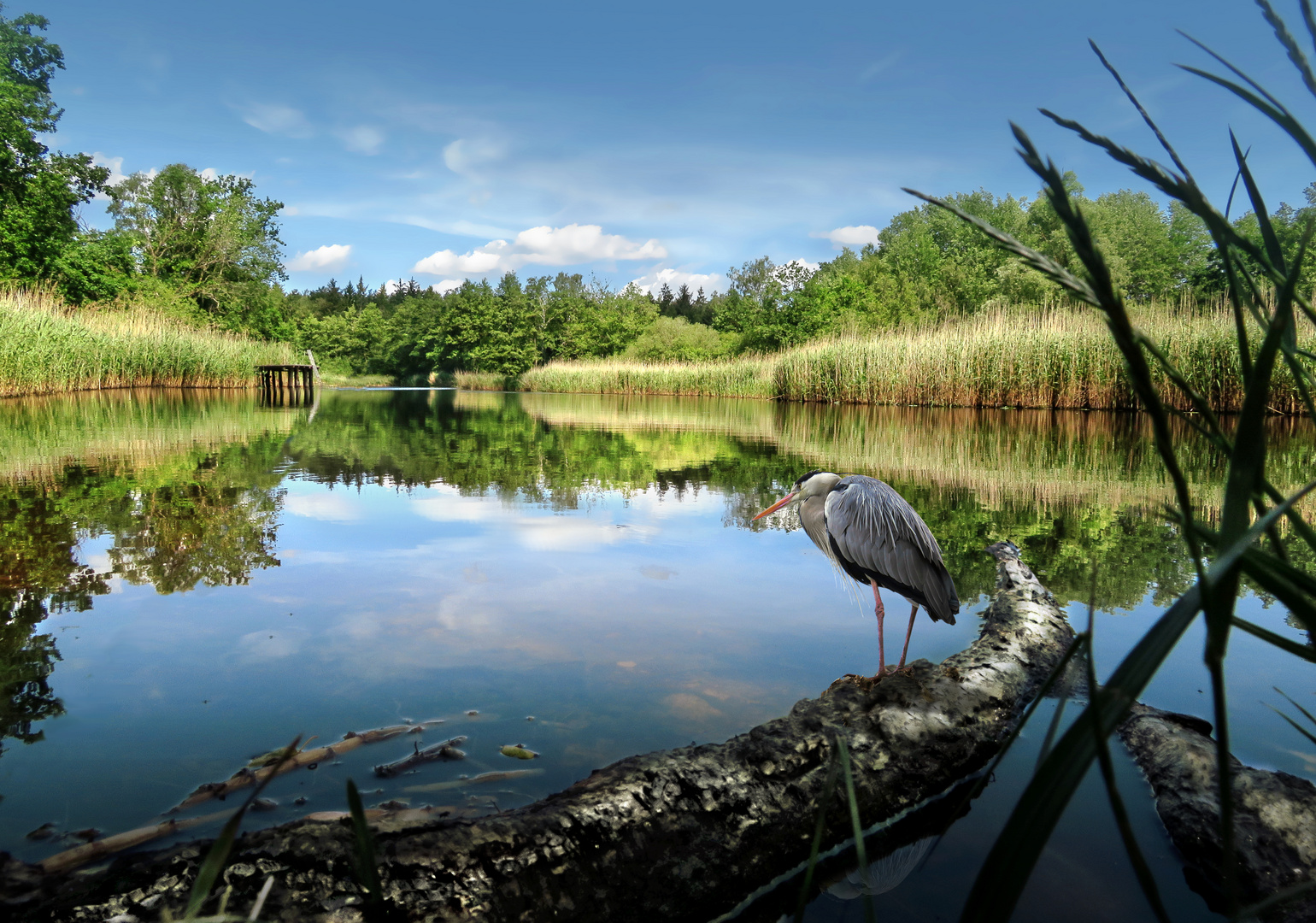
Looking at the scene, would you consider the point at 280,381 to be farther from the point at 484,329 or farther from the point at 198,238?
the point at 484,329

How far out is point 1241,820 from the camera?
2.02 m

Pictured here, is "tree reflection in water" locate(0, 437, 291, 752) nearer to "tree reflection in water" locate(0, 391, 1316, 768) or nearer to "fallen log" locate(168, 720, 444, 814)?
"tree reflection in water" locate(0, 391, 1316, 768)

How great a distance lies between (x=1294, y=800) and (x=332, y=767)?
2736 millimetres

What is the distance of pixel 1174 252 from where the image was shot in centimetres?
5909

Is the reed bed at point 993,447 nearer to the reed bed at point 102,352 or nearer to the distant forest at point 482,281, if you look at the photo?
the distant forest at point 482,281

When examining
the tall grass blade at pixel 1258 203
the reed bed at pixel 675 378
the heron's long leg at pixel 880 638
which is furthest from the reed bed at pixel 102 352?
the tall grass blade at pixel 1258 203

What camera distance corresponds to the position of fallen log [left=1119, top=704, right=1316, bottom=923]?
1908mm

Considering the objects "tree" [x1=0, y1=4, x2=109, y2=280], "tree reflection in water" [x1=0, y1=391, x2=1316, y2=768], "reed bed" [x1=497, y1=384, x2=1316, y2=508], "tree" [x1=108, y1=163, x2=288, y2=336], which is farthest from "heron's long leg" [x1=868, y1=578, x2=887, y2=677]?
"tree" [x1=108, y1=163, x2=288, y2=336]

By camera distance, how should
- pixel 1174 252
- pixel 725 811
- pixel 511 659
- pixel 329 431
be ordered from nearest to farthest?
pixel 725 811
pixel 511 659
pixel 329 431
pixel 1174 252

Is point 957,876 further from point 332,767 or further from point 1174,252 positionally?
point 1174,252

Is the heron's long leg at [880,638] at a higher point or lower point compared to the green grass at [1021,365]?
lower

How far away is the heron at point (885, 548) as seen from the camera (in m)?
3.30

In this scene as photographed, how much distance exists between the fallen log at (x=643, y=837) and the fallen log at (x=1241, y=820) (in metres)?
0.49

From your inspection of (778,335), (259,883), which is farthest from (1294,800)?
(778,335)
